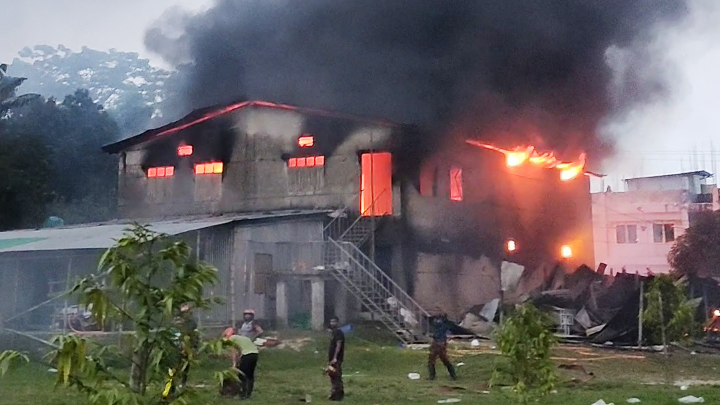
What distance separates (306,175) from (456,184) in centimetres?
509

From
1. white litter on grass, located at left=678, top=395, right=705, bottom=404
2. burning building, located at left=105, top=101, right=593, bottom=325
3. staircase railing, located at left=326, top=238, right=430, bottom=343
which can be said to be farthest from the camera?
burning building, located at left=105, top=101, right=593, bottom=325

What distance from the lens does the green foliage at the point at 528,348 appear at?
8008 mm

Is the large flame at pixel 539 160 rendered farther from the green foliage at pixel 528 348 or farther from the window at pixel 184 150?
the green foliage at pixel 528 348

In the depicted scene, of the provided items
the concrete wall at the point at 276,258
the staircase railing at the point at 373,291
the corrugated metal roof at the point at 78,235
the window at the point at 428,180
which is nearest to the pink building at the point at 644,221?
the window at the point at 428,180

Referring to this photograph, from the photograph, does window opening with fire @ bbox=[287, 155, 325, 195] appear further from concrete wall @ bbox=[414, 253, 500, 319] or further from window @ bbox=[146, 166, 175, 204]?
window @ bbox=[146, 166, 175, 204]

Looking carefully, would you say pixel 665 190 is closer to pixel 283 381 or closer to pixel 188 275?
pixel 283 381

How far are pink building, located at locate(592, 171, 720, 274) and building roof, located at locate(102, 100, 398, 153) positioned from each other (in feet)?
84.7

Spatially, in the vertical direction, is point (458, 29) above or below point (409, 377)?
above

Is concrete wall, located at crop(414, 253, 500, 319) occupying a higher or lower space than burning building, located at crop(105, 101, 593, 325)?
lower

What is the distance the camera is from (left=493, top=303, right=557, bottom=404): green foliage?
26.3ft

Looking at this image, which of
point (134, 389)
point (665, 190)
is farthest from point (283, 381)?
point (665, 190)

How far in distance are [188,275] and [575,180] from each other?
102ft

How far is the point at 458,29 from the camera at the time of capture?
29109 mm

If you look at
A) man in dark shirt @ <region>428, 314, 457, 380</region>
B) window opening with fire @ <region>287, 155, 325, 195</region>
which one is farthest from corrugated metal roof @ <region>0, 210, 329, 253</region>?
man in dark shirt @ <region>428, 314, 457, 380</region>
